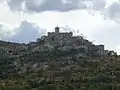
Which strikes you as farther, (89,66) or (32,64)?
(32,64)

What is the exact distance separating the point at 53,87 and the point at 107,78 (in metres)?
22.5

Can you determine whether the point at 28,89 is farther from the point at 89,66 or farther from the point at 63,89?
the point at 89,66

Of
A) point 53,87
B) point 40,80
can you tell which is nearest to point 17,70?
point 40,80

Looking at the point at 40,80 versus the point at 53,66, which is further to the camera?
the point at 53,66

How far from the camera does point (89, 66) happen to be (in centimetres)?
16638

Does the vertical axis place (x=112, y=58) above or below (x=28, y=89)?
above

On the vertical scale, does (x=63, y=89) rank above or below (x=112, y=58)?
below

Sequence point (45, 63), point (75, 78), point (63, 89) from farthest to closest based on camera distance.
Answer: point (45, 63)
point (75, 78)
point (63, 89)

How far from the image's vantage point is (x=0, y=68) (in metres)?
189

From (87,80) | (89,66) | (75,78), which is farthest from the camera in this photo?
(89,66)

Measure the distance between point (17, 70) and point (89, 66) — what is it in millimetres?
37748

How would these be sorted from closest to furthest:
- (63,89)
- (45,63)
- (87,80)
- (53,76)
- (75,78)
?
1. (63,89)
2. (87,80)
3. (75,78)
4. (53,76)
5. (45,63)

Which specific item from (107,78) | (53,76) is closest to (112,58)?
(53,76)

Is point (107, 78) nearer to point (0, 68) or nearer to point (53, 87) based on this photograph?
point (53, 87)
